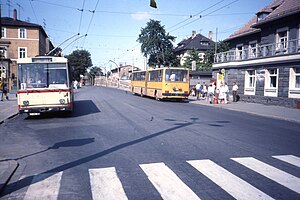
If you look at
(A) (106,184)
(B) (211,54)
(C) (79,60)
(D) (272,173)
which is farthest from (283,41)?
(C) (79,60)

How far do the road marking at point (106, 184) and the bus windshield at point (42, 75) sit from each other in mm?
8602

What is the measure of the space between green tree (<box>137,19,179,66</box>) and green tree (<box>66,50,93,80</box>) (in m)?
33.5

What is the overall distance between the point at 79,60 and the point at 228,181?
98400mm

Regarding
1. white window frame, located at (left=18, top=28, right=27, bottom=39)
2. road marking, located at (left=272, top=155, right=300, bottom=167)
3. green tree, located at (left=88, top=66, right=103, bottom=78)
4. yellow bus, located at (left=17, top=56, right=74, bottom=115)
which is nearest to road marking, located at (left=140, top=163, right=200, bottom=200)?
road marking, located at (left=272, top=155, right=300, bottom=167)

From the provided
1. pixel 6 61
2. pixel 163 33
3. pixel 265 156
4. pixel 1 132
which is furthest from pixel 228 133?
pixel 163 33

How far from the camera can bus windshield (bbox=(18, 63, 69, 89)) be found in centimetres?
1296

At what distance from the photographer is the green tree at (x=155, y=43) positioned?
71.7 m

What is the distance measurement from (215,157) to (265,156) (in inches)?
50.6

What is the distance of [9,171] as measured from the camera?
5.39 m

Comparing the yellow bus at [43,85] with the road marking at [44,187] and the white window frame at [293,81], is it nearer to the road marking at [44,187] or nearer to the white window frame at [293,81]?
the road marking at [44,187]

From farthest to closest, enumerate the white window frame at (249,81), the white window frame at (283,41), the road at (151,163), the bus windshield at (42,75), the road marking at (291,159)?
1. the white window frame at (249,81)
2. the white window frame at (283,41)
3. the bus windshield at (42,75)
4. the road marking at (291,159)
5. the road at (151,163)

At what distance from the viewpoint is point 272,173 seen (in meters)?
5.41

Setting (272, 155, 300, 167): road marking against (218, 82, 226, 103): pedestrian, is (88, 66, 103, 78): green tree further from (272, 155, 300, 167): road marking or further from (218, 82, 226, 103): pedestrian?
(272, 155, 300, 167): road marking

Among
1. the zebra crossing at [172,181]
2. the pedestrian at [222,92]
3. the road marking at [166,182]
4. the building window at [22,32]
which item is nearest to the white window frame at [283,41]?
the pedestrian at [222,92]
